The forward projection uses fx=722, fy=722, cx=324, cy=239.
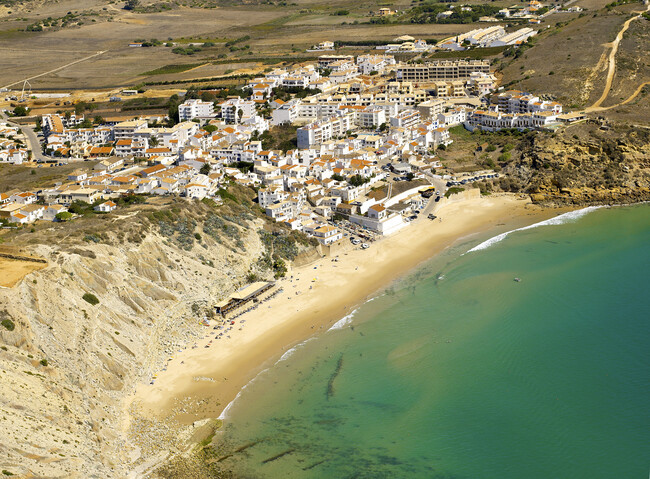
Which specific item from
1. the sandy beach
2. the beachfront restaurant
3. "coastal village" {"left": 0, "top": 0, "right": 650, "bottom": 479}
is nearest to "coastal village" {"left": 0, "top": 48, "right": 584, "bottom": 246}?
"coastal village" {"left": 0, "top": 0, "right": 650, "bottom": 479}

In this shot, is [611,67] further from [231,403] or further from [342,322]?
[231,403]

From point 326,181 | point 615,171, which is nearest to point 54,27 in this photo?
point 326,181

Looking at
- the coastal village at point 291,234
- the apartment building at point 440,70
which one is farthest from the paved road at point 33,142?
the apartment building at point 440,70

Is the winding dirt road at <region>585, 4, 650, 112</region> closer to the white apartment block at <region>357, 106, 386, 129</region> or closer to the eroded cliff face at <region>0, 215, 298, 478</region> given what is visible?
the white apartment block at <region>357, 106, 386, 129</region>

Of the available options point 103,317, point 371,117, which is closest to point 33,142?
point 371,117

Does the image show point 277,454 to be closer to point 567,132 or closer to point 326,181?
point 326,181
